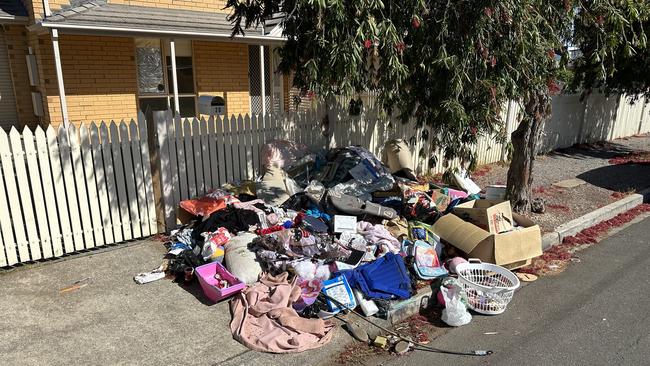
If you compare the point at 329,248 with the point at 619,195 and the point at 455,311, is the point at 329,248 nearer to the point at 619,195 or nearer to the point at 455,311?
the point at 455,311

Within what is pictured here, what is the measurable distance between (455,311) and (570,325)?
1027 millimetres

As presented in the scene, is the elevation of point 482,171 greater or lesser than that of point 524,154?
lesser

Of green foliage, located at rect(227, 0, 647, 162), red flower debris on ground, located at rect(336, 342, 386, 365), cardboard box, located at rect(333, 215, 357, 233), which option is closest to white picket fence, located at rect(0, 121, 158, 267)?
green foliage, located at rect(227, 0, 647, 162)

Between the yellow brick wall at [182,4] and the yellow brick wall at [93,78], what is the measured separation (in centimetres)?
83

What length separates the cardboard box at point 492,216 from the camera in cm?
511

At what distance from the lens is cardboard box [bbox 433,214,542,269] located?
185 inches

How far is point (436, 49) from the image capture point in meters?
4.24

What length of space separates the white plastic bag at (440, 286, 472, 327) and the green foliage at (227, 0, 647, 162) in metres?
1.59

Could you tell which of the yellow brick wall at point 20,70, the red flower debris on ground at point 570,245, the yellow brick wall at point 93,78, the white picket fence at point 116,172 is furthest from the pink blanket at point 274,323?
the yellow brick wall at point 20,70

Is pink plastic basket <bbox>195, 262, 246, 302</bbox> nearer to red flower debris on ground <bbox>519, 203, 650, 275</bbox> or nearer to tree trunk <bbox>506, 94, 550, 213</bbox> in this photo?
red flower debris on ground <bbox>519, 203, 650, 275</bbox>

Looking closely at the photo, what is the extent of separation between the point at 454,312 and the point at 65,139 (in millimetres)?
4324

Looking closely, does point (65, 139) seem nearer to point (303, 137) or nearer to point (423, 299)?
point (303, 137)

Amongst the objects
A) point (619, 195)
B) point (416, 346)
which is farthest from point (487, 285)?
point (619, 195)

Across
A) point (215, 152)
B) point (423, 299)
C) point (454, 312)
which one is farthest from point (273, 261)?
point (215, 152)
